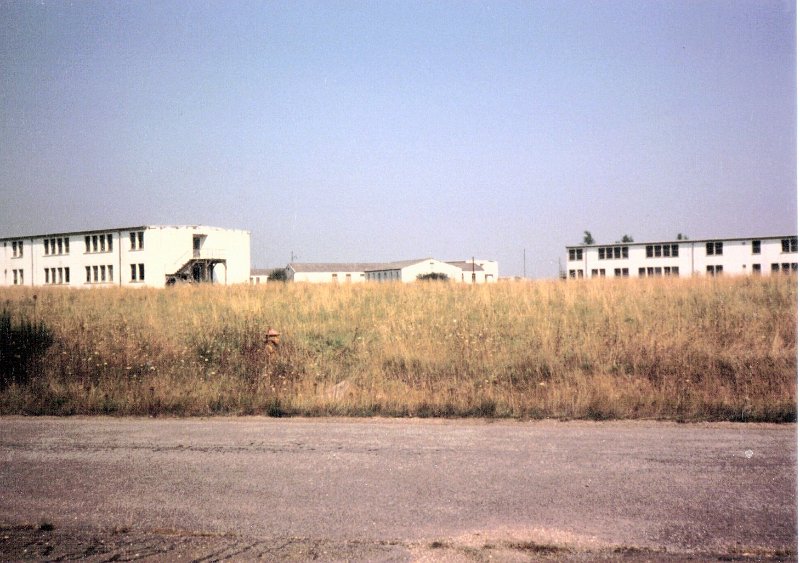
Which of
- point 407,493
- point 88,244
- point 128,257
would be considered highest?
point 88,244

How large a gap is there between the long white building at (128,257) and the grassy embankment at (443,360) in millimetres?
39450

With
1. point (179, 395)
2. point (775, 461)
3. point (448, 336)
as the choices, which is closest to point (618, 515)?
point (775, 461)

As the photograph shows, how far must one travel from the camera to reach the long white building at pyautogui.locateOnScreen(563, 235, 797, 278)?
61.2m

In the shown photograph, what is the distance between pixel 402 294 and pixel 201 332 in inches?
341

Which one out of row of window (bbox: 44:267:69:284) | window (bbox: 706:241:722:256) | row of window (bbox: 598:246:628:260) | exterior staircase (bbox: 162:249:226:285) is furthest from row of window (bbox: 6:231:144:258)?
window (bbox: 706:241:722:256)

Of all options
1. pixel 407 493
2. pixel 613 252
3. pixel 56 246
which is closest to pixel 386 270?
pixel 613 252

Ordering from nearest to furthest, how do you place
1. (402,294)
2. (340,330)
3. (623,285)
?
(340,330) → (623,285) → (402,294)

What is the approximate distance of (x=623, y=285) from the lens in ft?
63.8

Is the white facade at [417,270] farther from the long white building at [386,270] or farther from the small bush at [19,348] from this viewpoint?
the small bush at [19,348]

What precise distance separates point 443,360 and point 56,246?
5830 centimetres

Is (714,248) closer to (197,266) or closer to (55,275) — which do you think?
(197,266)

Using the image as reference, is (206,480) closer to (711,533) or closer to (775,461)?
(711,533)

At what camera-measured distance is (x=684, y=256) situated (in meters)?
65.5

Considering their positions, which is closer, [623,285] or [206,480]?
[206,480]
